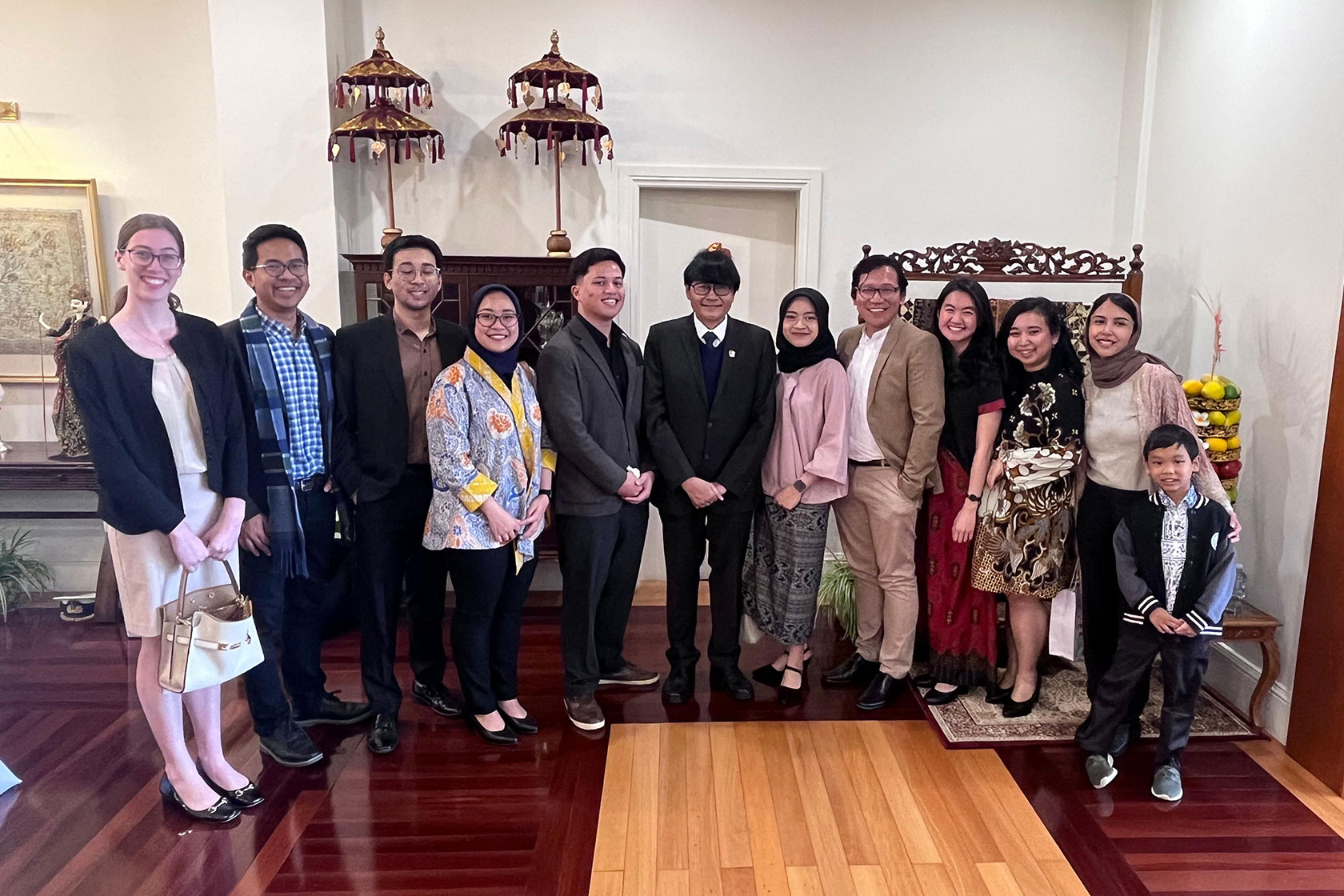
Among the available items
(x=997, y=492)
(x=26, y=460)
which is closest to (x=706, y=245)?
(x=997, y=492)

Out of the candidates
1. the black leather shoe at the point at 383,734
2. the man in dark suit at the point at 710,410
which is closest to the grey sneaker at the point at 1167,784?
the man in dark suit at the point at 710,410

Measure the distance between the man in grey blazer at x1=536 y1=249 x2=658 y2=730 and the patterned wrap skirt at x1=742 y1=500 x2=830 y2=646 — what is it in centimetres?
43

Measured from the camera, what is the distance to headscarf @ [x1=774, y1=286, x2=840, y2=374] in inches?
105

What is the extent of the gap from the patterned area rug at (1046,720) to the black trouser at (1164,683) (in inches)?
7.4

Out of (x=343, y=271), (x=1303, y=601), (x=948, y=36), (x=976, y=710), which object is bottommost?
(x=976, y=710)

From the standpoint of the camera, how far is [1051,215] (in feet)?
12.8

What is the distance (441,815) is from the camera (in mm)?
2252

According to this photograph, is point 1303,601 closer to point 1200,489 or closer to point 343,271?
point 1200,489

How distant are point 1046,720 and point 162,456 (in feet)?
9.09

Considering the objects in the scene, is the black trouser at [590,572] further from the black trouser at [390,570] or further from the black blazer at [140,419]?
the black blazer at [140,419]

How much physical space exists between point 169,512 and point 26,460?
6.79 ft

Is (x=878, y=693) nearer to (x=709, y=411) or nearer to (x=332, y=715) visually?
(x=709, y=411)

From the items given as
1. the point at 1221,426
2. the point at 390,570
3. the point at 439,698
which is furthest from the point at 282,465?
the point at 1221,426

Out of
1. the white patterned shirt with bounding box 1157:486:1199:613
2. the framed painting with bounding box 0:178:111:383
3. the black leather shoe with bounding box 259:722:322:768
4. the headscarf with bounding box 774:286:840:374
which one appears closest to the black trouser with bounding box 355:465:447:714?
the black leather shoe with bounding box 259:722:322:768
